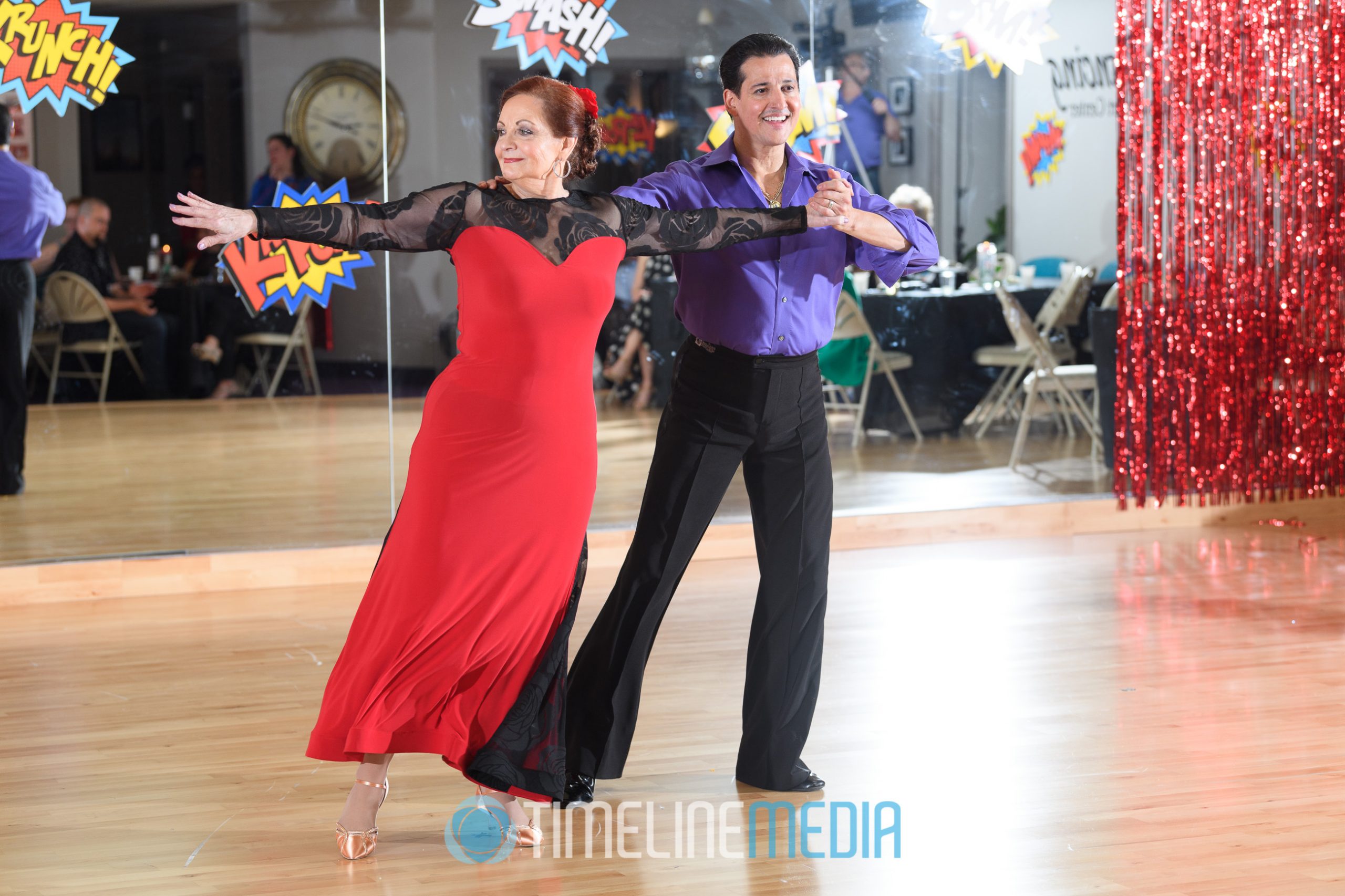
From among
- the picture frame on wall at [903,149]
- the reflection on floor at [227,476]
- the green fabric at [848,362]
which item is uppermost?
the picture frame on wall at [903,149]

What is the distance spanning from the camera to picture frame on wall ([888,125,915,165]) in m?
6.09

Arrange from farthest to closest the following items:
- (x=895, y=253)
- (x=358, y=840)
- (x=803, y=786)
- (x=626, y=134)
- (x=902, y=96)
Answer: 1. (x=902, y=96)
2. (x=626, y=134)
3. (x=803, y=786)
4. (x=895, y=253)
5. (x=358, y=840)

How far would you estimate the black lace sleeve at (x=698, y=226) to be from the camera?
2.92 metres

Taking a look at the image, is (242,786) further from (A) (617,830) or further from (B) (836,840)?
(B) (836,840)

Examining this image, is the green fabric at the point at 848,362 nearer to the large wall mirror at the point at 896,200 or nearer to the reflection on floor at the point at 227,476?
the large wall mirror at the point at 896,200

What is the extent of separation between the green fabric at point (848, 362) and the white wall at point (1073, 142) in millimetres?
778

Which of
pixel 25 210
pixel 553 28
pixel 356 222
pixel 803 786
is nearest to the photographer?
pixel 356 222

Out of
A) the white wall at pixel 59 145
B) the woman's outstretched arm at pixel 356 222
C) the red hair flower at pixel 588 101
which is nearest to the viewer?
the woman's outstretched arm at pixel 356 222

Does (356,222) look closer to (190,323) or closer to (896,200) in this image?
(190,323)

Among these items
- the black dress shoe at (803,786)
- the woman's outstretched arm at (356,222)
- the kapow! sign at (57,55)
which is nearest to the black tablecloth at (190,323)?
the kapow! sign at (57,55)

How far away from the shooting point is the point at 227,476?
18.7ft

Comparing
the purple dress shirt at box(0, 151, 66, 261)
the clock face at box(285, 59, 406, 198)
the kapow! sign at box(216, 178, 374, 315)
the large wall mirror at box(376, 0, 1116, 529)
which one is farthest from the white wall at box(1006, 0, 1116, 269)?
the purple dress shirt at box(0, 151, 66, 261)

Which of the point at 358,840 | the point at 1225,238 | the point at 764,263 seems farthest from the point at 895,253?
the point at 1225,238

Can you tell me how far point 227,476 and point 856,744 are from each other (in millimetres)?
3111
